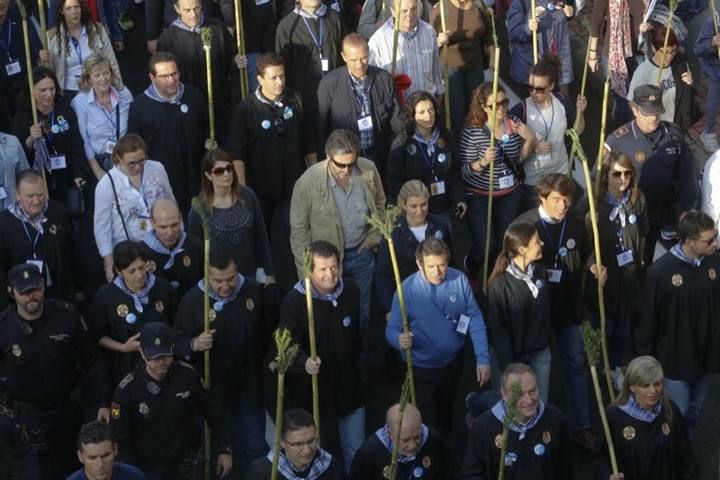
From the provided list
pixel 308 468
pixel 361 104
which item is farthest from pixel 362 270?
pixel 308 468

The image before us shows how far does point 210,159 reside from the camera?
11148 mm

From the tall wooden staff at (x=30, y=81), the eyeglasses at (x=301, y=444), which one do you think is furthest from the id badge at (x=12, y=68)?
the eyeglasses at (x=301, y=444)

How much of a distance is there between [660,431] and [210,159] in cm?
365

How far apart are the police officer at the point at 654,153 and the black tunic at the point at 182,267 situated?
334 cm

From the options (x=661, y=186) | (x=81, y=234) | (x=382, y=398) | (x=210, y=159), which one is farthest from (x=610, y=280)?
(x=81, y=234)

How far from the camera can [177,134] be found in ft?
40.2

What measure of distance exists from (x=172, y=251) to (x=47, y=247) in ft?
3.09

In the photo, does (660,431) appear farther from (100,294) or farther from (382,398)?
(100,294)

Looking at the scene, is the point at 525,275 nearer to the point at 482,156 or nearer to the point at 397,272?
the point at 397,272

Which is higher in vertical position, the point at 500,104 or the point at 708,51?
the point at 708,51

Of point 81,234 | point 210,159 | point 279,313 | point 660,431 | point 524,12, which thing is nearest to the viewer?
point 660,431

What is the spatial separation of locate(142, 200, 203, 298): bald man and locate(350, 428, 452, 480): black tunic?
6.56ft

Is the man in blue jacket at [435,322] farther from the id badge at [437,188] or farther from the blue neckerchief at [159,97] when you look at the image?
the blue neckerchief at [159,97]

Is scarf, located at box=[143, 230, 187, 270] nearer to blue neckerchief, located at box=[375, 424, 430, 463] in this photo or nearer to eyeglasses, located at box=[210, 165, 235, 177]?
eyeglasses, located at box=[210, 165, 235, 177]
